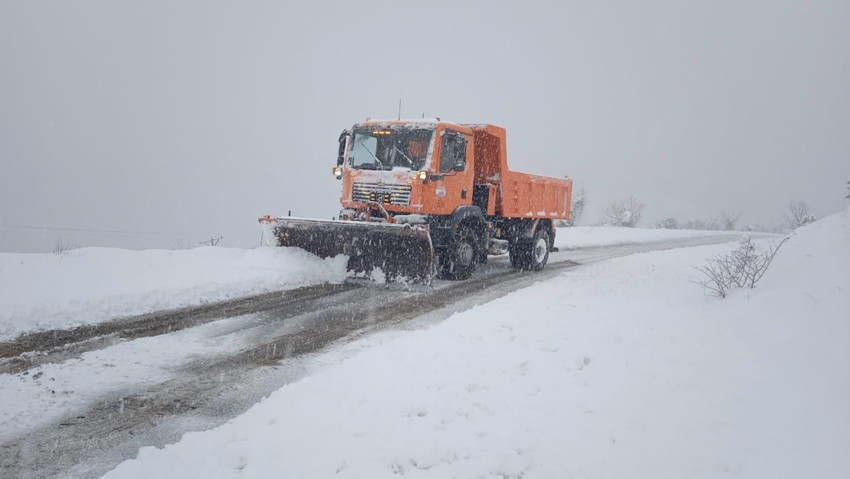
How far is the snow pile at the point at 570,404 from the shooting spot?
315 centimetres

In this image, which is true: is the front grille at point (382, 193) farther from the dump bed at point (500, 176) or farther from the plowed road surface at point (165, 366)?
the dump bed at point (500, 176)

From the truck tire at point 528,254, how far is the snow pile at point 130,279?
467cm

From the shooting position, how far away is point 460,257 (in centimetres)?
1065

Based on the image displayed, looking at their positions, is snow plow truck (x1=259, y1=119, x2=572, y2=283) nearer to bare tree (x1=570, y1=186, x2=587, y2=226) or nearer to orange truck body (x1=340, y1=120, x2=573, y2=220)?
orange truck body (x1=340, y1=120, x2=573, y2=220)

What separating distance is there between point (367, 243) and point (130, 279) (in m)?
3.96

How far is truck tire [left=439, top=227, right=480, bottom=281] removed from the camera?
34.4 feet

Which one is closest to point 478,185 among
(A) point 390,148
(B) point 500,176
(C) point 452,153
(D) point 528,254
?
(B) point 500,176

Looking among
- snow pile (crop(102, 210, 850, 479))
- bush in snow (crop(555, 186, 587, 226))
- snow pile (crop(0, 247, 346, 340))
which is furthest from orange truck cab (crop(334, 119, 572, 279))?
bush in snow (crop(555, 186, 587, 226))

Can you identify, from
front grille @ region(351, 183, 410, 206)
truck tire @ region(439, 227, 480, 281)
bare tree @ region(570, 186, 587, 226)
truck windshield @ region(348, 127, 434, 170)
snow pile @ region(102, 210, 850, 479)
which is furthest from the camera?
bare tree @ region(570, 186, 587, 226)

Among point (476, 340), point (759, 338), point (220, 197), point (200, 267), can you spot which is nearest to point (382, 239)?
point (200, 267)

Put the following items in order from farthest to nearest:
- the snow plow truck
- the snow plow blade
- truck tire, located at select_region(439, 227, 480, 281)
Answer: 1. truck tire, located at select_region(439, 227, 480, 281)
2. the snow plow truck
3. the snow plow blade

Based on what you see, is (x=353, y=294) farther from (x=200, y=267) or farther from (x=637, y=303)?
(x=637, y=303)

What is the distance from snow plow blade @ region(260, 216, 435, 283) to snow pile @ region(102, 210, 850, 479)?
2.89 m

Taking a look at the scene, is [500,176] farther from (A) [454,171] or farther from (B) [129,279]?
(B) [129,279]
